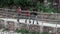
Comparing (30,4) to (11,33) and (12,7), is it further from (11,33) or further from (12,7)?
(11,33)

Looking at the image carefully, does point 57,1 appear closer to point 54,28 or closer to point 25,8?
point 25,8

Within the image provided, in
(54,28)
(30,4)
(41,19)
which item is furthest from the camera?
(30,4)

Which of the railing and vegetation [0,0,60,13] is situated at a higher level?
vegetation [0,0,60,13]

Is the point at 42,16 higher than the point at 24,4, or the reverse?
the point at 24,4

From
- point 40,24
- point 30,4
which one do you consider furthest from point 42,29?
point 30,4

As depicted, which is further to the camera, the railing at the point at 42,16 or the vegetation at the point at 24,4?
the vegetation at the point at 24,4

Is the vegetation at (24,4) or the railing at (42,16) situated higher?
the vegetation at (24,4)

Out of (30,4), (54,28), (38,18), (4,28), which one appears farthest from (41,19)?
(30,4)

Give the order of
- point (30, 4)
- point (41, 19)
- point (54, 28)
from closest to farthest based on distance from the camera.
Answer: point (54, 28), point (41, 19), point (30, 4)

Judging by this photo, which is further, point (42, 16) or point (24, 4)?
point (24, 4)

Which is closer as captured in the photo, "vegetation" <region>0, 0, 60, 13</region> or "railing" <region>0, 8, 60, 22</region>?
"railing" <region>0, 8, 60, 22</region>

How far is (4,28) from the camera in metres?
20.7

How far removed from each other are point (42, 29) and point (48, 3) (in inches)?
293

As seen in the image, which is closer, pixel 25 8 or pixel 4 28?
pixel 4 28
